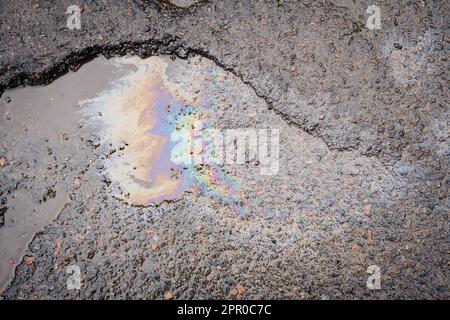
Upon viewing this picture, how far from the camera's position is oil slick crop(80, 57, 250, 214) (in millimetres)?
2367

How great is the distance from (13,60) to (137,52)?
2.79 feet

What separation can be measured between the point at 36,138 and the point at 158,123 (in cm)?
82

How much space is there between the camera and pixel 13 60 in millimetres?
2578

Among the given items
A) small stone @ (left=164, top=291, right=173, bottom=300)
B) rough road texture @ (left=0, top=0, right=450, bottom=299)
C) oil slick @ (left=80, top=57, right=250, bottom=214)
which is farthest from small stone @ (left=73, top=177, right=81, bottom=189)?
small stone @ (left=164, top=291, right=173, bottom=300)

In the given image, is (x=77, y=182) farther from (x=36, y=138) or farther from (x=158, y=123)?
(x=158, y=123)

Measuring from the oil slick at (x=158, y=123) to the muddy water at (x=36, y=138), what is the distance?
0.13 meters

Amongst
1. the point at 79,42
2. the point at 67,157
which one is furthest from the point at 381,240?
the point at 79,42

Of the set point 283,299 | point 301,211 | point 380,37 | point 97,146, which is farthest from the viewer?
point 380,37

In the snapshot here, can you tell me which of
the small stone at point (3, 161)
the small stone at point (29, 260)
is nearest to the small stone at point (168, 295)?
the small stone at point (29, 260)

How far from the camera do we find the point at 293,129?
97.1 inches

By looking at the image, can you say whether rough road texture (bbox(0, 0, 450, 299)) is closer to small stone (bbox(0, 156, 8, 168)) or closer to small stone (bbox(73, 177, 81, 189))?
small stone (bbox(73, 177, 81, 189))

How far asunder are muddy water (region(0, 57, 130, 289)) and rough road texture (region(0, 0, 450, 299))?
94 millimetres

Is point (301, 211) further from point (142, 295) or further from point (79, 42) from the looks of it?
point (79, 42)

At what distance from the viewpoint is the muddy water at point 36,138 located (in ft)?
7.52
